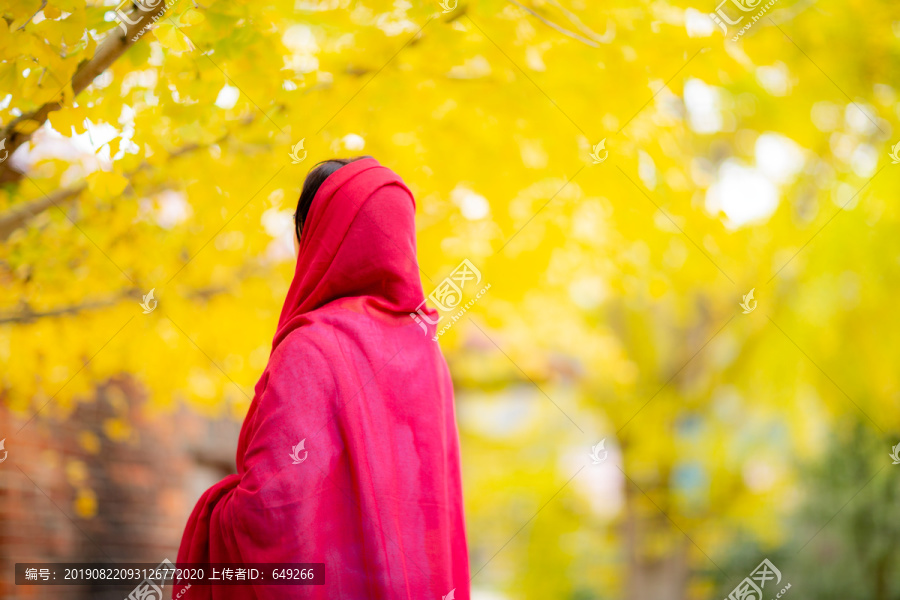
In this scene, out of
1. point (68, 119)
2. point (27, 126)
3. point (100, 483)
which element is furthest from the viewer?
point (100, 483)

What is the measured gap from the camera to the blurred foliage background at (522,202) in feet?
6.43

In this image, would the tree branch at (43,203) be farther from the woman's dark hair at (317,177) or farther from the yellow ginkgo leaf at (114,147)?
the woman's dark hair at (317,177)

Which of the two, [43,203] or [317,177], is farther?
[43,203]

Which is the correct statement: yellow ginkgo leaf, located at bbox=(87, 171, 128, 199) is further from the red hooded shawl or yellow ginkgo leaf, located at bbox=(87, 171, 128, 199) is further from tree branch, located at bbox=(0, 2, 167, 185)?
the red hooded shawl

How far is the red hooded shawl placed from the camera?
1.36 m

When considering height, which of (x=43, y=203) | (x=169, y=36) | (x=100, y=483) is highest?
(x=169, y=36)

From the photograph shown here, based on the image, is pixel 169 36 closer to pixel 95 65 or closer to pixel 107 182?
pixel 95 65

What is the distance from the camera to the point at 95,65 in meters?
1.60

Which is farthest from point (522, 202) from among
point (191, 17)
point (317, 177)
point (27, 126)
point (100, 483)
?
point (100, 483)

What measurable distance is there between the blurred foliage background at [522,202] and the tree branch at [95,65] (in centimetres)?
1

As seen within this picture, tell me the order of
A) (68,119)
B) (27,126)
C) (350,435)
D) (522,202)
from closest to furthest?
(350,435) < (68,119) < (27,126) < (522,202)

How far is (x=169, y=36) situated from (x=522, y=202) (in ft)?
5.97

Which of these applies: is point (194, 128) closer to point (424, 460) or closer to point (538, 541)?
point (424, 460)

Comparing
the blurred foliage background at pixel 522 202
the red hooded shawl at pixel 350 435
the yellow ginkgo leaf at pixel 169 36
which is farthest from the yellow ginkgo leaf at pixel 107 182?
the red hooded shawl at pixel 350 435
